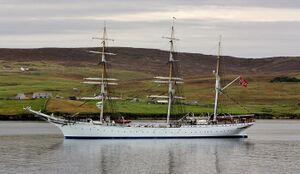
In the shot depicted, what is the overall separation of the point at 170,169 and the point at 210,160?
1123 centimetres

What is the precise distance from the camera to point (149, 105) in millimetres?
181250

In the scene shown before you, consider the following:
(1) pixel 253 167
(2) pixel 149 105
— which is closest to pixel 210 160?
(1) pixel 253 167

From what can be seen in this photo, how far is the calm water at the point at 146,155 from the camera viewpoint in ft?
257

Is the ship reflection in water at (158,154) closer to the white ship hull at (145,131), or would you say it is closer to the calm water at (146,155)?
the calm water at (146,155)

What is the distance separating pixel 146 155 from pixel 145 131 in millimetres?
23554

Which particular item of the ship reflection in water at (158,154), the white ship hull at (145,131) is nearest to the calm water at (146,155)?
the ship reflection in water at (158,154)

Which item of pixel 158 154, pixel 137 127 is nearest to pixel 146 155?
pixel 158 154

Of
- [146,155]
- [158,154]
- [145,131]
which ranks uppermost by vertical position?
[145,131]

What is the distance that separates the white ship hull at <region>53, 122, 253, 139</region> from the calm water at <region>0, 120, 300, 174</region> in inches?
82.2

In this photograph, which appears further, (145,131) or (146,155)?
(145,131)

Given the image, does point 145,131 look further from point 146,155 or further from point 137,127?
point 146,155

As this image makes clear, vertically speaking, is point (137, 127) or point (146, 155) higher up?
point (137, 127)

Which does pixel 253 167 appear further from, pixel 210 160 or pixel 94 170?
pixel 94 170

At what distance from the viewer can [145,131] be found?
11506cm
